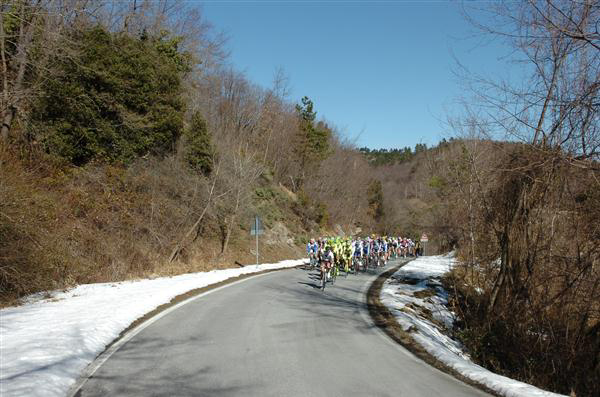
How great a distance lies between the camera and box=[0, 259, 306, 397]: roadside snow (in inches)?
239

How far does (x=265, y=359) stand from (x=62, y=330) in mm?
4274

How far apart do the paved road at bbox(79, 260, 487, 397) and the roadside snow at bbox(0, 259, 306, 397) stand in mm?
497

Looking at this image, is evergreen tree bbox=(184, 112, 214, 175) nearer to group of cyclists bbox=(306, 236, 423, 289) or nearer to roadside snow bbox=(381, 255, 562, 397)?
group of cyclists bbox=(306, 236, 423, 289)

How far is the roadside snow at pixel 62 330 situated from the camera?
6066 mm

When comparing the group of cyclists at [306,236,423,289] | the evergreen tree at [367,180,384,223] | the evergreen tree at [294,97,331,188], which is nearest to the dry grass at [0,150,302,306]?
the group of cyclists at [306,236,423,289]

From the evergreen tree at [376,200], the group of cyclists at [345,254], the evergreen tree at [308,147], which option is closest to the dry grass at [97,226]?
the group of cyclists at [345,254]

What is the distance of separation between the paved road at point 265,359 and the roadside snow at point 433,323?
50 centimetres

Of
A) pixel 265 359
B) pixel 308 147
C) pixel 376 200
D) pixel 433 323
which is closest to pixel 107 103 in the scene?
pixel 433 323

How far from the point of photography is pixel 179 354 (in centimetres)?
744

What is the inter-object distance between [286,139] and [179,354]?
154 feet

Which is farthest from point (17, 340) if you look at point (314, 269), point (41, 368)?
point (314, 269)

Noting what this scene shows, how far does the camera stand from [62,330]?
342 inches

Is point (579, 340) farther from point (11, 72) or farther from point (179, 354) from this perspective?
point (11, 72)

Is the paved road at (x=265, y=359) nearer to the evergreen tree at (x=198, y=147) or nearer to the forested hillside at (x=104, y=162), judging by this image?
the forested hillside at (x=104, y=162)
